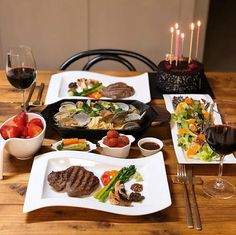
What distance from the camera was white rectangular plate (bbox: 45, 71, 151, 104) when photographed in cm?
190

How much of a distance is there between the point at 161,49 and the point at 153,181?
2.27 meters

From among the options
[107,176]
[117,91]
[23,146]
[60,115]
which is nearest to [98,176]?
[107,176]

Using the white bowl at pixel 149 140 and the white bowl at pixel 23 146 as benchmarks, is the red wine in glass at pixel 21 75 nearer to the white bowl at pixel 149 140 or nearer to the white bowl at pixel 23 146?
the white bowl at pixel 23 146

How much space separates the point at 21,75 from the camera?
1.62 meters

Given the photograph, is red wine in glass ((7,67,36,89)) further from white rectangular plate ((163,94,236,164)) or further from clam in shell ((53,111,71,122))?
white rectangular plate ((163,94,236,164))

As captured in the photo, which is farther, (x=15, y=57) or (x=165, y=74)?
(x=165, y=74)

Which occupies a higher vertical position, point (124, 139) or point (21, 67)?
point (21, 67)

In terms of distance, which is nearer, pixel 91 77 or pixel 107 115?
pixel 107 115

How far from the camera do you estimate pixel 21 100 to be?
6.15ft

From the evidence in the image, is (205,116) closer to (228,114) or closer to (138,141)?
(228,114)

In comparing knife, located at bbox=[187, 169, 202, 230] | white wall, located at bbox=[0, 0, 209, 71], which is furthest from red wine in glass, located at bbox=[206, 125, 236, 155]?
white wall, located at bbox=[0, 0, 209, 71]

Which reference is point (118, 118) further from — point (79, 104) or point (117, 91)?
point (117, 91)

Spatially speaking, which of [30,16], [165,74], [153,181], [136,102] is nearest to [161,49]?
[30,16]

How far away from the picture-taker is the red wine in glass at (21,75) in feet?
5.31
